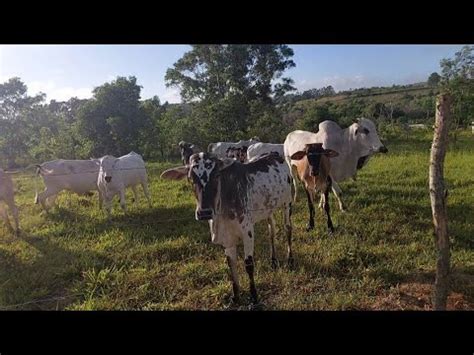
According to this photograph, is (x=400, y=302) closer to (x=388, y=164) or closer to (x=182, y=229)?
(x=182, y=229)

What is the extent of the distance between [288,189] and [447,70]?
8853mm

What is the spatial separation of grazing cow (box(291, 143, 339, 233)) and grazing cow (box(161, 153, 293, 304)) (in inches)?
52.8

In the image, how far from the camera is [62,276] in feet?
15.6

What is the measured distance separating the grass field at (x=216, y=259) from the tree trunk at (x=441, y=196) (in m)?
0.56

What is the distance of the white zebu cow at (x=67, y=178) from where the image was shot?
7531 mm

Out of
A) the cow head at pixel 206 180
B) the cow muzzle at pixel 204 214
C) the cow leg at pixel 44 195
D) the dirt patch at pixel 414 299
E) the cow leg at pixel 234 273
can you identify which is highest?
the cow head at pixel 206 180

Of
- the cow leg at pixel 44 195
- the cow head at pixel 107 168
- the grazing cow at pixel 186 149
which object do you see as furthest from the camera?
the cow leg at pixel 44 195

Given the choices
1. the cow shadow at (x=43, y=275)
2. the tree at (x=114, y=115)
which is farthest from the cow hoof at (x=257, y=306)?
the tree at (x=114, y=115)

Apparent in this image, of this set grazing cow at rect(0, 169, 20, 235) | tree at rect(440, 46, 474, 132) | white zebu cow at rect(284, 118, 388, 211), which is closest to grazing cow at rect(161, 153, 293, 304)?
white zebu cow at rect(284, 118, 388, 211)

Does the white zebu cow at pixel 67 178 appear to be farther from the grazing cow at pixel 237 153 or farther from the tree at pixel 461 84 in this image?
the tree at pixel 461 84

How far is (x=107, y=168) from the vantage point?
715cm

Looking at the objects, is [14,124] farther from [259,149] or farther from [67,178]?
[259,149]

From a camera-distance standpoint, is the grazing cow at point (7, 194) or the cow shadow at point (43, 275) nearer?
the cow shadow at point (43, 275)
